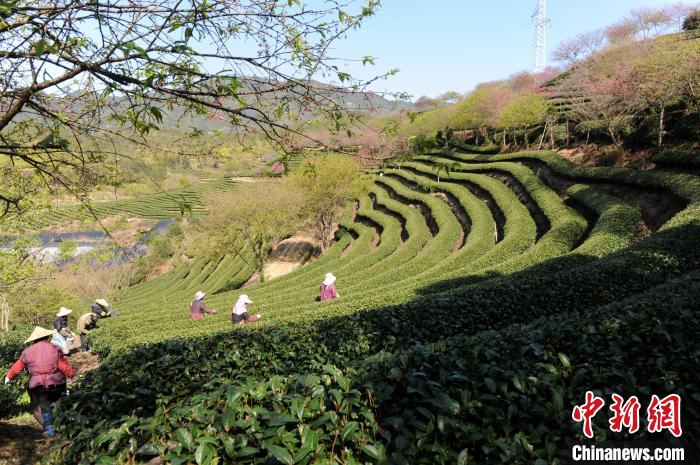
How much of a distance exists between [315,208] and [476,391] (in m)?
29.4

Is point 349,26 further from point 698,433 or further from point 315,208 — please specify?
point 315,208

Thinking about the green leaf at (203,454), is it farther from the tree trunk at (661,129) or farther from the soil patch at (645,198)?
the tree trunk at (661,129)

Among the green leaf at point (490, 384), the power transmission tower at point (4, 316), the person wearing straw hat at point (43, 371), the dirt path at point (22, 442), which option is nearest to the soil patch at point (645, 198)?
the green leaf at point (490, 384)

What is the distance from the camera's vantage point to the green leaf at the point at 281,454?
73.7 inches

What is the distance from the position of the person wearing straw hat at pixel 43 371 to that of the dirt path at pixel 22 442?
0.87 feet

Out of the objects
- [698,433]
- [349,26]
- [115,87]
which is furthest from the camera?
[349,26]

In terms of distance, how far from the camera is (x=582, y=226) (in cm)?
1622

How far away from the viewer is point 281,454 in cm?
189

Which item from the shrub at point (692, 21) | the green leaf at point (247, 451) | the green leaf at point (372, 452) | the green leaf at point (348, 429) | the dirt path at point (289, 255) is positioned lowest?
the dirt path at point (289, 255)

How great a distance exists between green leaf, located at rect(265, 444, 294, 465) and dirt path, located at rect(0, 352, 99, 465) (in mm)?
3243

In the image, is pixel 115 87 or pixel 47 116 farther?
pixel 47 116

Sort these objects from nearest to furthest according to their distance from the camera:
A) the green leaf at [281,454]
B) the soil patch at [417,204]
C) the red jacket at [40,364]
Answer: the green leaf at [281,454]
the red jacket at [40,364]
the soil patch at [417,204]

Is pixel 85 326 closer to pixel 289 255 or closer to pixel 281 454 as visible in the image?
pixel 281 454

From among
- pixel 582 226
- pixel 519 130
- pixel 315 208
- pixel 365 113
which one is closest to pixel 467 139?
pixel 519 130
